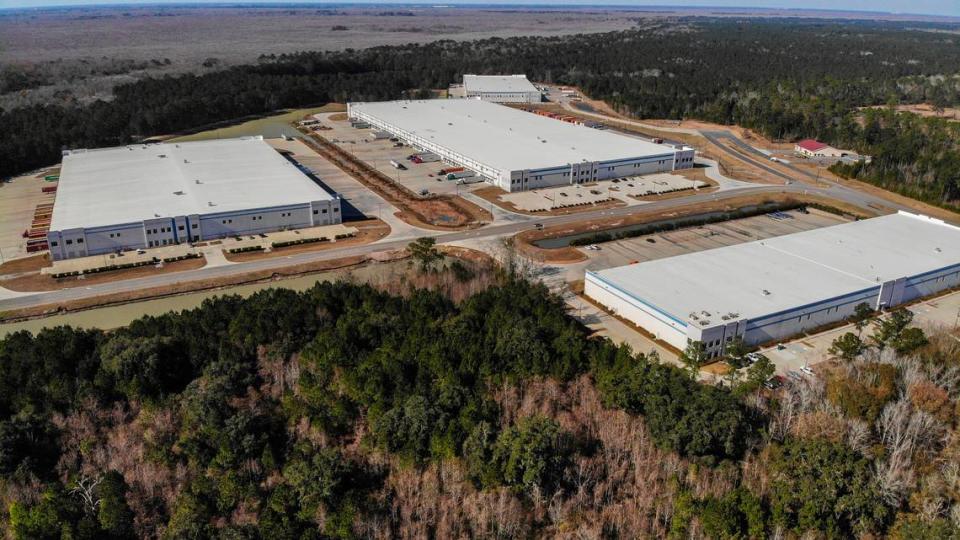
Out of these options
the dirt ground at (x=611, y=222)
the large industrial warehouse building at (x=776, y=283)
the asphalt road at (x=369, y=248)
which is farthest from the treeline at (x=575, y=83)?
the large industrial warehouse building at (x=776, y=283)

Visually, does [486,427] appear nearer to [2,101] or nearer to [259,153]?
[259,153]

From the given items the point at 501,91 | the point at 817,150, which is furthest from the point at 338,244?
the point at 501,91

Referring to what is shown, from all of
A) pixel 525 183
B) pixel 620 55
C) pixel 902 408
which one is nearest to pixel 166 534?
pixel 902 408

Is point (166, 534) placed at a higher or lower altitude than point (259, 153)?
lower

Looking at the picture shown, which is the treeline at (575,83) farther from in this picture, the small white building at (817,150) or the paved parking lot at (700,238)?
the paved parking lot at (700,238)

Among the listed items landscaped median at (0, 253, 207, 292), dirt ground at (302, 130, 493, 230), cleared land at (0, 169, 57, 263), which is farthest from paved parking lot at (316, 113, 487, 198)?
cleared land at (0, 169, 57, 263)

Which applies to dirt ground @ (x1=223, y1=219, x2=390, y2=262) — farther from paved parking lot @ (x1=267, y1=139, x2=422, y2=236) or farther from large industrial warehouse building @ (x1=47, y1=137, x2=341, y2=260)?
large industrial warehouse building @ (x1=47, y1=137, x2=341, y2=260)
